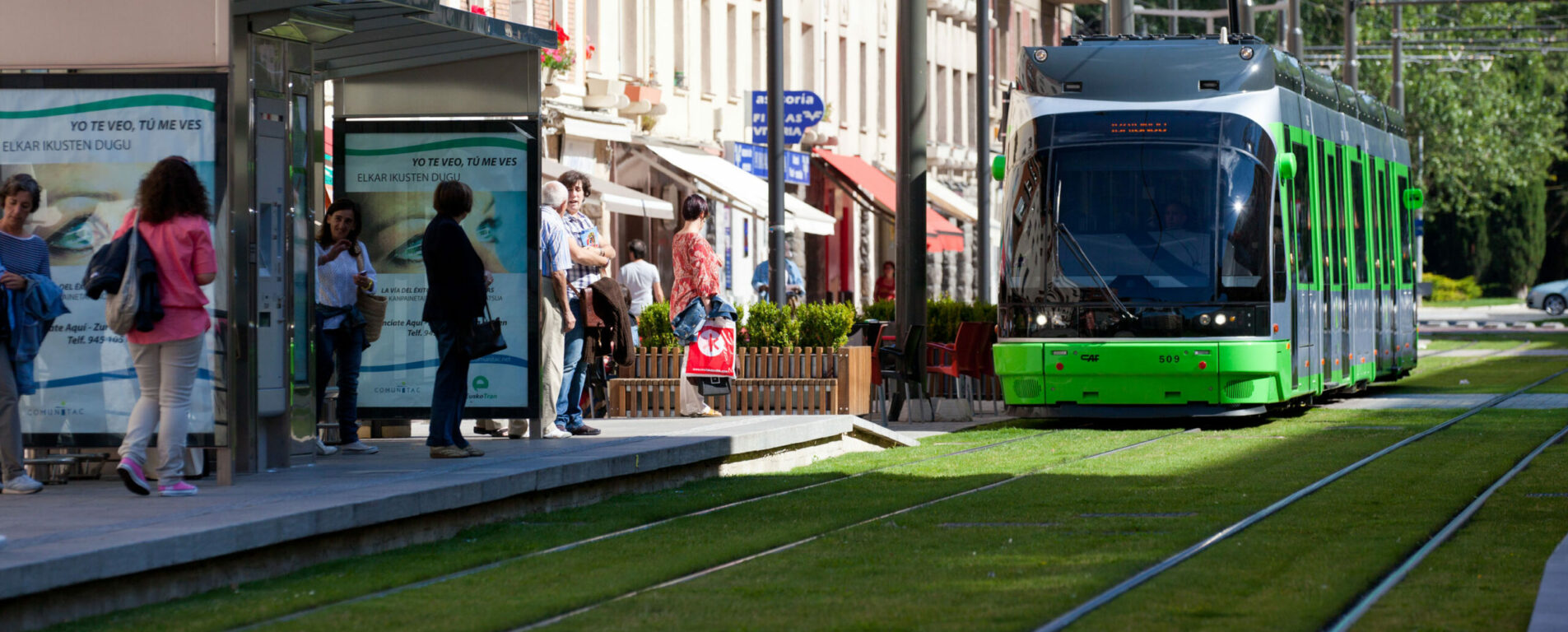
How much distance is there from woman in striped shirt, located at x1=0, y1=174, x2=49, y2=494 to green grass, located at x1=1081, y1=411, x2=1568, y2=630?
546 centimetres

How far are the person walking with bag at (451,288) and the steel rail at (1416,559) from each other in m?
5.28

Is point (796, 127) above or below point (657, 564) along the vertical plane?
above

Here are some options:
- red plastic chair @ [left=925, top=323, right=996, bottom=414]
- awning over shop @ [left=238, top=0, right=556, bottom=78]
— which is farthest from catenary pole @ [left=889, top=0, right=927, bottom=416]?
awning over shop @ [left=238, top=0, right=556, bottom=78]

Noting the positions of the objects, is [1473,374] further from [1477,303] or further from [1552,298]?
[1477,303]

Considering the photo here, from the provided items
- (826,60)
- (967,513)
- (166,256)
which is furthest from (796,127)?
(826,60)

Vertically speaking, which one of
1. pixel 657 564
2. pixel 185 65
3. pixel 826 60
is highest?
pixel 826 60

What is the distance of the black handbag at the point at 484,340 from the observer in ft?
44.1

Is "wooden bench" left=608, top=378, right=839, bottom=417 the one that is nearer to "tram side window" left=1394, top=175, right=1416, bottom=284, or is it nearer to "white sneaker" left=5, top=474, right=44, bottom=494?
"white sneaker" left=5, top=474, right=44, bottom=494

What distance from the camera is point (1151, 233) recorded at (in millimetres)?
20250

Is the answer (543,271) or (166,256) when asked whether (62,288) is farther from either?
(543,271)

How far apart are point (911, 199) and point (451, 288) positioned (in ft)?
31.4

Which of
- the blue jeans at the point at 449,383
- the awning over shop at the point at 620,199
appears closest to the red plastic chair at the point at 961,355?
the awning over shop at the point at 620,199

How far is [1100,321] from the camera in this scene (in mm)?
20281

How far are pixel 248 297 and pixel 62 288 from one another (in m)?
0.91
